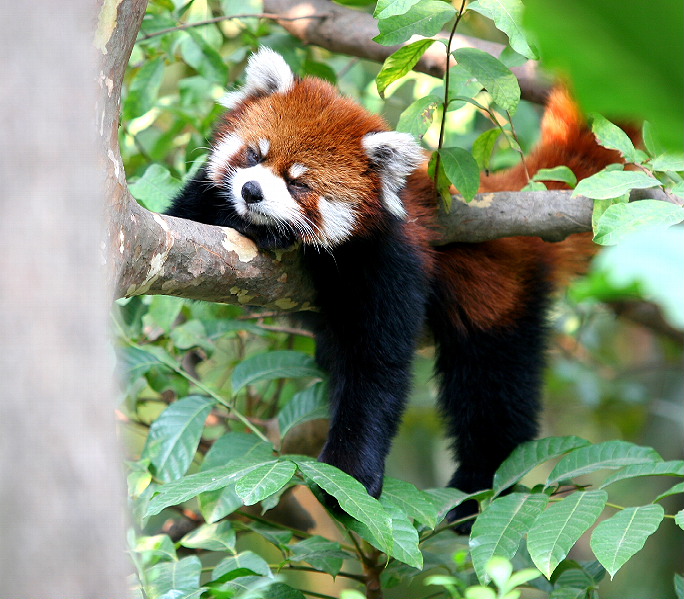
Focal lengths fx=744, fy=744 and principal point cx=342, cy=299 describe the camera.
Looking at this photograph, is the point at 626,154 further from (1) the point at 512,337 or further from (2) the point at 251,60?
(2) the point at 251,60

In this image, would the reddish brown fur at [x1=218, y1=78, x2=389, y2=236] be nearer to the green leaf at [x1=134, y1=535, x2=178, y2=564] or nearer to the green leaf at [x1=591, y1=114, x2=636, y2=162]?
the green leaf at [x1=591, y1=114, x2=636, y2=162]

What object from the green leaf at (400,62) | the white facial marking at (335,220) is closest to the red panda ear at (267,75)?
the white facial marking at (335,220)

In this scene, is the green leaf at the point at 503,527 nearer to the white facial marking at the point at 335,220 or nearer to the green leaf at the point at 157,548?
the green leaf at the point at 157,548

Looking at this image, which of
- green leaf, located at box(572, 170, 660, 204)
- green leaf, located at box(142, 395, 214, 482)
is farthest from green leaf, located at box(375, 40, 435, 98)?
green leaf, located at box(142, 395, 214, 482)

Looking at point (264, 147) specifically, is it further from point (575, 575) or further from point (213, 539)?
point (575, 575)

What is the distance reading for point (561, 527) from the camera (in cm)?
198

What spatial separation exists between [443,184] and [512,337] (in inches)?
39.2

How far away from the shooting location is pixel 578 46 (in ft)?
1.99

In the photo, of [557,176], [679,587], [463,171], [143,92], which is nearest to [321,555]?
[679,587]

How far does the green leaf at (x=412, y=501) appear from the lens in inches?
86.6

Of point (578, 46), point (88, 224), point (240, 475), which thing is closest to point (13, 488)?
point (88, 224)

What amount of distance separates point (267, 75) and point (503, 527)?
1.97 m

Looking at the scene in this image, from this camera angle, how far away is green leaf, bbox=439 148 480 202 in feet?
8.03

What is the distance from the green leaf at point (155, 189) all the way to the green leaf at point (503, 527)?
1.68m
